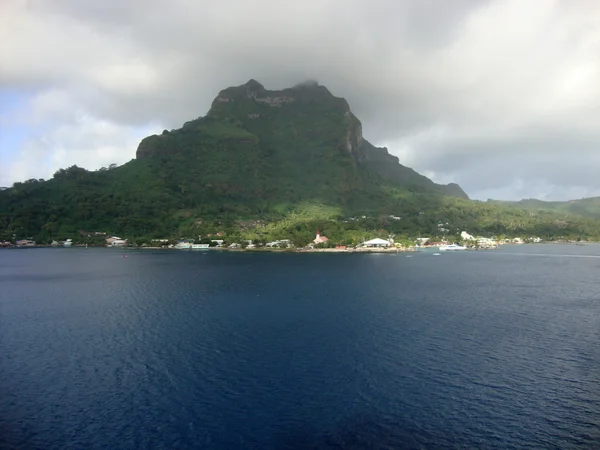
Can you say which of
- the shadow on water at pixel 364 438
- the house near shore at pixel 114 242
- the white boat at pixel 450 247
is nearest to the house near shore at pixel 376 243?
the white boat at pixel 450 247

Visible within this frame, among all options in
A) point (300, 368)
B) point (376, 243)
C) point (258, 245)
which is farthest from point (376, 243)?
point (300, 368)

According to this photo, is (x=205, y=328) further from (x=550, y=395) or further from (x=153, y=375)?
(x=550, y=395)

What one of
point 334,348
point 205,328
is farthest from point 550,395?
point 205,328

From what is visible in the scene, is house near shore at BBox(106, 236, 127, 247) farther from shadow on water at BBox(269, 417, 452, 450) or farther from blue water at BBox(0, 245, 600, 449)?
shadow on water at BBox(269, 417, 452, 450)

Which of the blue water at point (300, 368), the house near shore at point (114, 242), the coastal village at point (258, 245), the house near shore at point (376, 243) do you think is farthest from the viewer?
the house near shore at point (114, 242)

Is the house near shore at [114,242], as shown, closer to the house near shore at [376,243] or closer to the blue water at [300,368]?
the house near shore at [376,243]

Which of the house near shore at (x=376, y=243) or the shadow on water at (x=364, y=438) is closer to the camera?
the shadow on water at (x=364, y=438)

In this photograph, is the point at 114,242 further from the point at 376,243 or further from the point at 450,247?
the point at 450,247

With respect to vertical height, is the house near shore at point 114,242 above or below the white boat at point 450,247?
above
